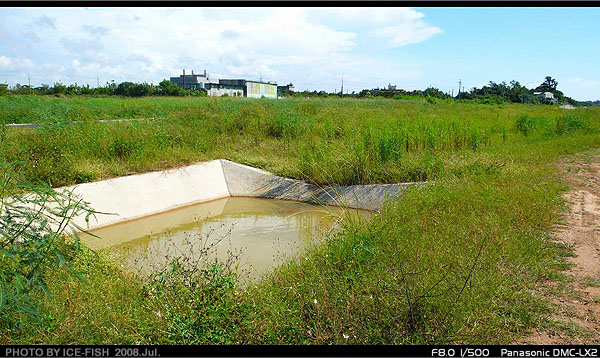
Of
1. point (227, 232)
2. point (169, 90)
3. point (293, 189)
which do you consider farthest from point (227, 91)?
point (227, 232)

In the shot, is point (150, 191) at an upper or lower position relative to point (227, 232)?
upper

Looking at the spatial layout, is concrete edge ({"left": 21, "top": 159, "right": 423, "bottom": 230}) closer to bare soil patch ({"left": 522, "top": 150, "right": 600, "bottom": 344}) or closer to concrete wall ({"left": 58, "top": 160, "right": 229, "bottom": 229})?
concrete wall ({"left": 58, "top": 160, "right": 229, "bottom": 229})

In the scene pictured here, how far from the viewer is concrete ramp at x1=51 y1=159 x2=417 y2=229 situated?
27.8 feet

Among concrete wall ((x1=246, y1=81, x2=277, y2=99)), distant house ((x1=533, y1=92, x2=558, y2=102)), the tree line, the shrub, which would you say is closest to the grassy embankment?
the shrub

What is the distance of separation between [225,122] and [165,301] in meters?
11.3

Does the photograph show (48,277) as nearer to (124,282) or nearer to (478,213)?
(124,282)

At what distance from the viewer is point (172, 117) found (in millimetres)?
14211

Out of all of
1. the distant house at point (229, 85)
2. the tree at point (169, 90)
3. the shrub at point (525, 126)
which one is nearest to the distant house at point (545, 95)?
the distant house at point (229, 85)

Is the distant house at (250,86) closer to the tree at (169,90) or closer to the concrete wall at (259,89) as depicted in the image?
the concrete wall at (259,89)

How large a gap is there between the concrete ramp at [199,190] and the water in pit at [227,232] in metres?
0.25

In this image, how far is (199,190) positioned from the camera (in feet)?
33.9

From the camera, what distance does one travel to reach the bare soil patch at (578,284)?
315 cm

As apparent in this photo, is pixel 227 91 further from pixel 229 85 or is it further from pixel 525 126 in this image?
pixel 525 126

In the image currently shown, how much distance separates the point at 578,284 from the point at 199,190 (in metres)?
8.08
